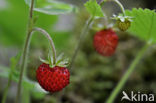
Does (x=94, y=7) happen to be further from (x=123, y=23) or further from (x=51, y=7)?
(x=51, y=7)

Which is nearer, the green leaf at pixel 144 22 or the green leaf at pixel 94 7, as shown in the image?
the green leaf at pixel 94 7

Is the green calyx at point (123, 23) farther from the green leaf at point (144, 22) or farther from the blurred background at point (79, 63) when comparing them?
the blurred background at point (79, 63)

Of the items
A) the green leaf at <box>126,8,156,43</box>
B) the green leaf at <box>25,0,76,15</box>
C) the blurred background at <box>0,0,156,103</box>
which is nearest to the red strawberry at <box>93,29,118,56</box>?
the green leaf at <box>126,8,156,43</box>

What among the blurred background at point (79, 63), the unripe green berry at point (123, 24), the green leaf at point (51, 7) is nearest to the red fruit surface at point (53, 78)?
the unripe green berry at point (123, 24)

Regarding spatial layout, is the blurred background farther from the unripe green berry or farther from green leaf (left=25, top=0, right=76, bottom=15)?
the unripe green berry

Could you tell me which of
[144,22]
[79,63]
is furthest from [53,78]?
[79,63]

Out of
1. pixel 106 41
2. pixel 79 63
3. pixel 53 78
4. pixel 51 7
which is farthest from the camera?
pixel 79 63
